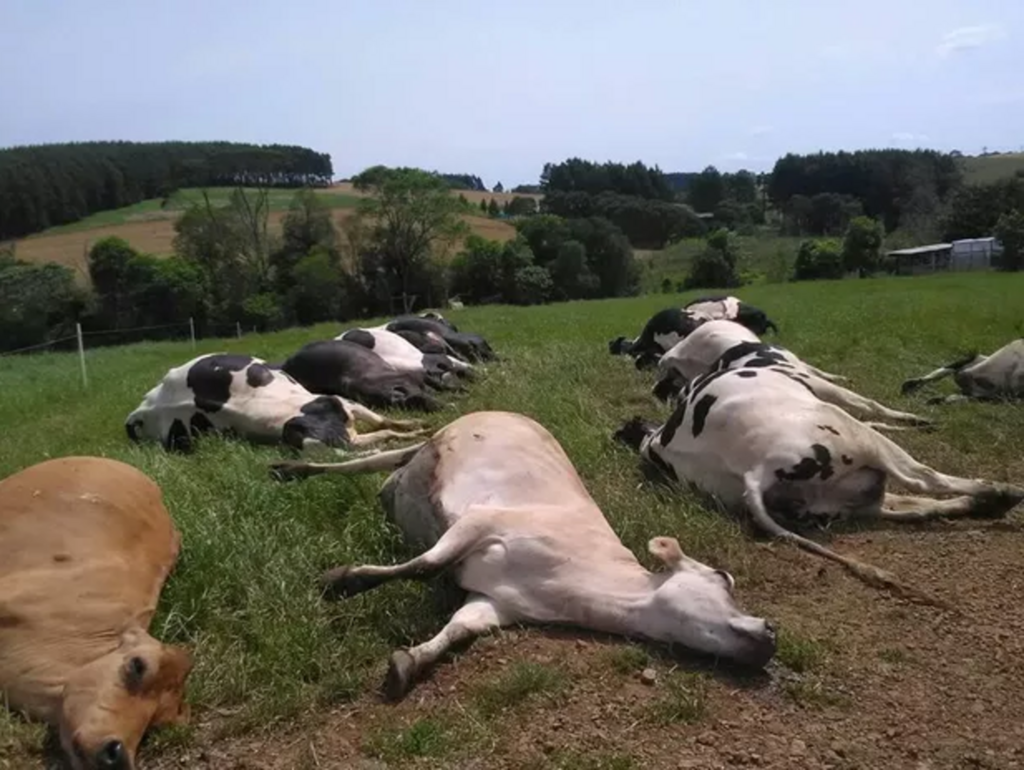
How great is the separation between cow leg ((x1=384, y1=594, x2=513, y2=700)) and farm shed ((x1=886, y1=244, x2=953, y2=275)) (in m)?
58.7

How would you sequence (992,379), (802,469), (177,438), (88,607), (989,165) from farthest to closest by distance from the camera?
(989,165), (992,379), (177,438), (802,469), (88,607)

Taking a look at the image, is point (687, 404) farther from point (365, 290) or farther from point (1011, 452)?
point (365, 290)

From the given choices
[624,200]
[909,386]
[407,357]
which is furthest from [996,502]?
[624,200]

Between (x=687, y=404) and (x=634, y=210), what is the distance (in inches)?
3655

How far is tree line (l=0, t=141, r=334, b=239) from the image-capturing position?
278ft

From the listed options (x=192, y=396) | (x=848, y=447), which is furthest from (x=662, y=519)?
(x=192, y=396)

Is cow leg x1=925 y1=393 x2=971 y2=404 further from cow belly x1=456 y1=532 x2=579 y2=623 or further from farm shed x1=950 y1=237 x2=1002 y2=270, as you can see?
farm shed x1=950 y1=237 x2=1002 y2=270

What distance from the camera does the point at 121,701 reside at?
3.57m

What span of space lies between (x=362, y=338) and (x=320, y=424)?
2973 millimetres

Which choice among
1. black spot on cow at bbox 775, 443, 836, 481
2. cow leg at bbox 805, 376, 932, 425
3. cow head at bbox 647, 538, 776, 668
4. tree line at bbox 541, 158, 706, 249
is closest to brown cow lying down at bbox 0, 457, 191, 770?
cow head at bbox 647, 538, 776, 668

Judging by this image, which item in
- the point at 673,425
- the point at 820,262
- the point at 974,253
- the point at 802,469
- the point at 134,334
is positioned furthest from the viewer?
the point at 820,262

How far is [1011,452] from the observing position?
24.5 feet

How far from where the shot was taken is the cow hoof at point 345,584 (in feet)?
15.4

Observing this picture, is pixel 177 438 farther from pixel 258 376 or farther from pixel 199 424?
pixel 258 376
